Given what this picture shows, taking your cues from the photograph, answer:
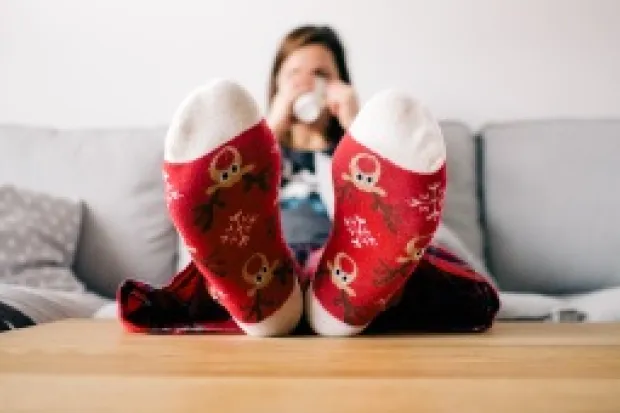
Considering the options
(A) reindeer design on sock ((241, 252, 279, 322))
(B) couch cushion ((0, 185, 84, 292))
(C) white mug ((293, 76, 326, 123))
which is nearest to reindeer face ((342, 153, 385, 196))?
(A) reindeer design on sock ((241, 252, 279, 322))

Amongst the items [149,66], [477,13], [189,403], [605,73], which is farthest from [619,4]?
[189,403]

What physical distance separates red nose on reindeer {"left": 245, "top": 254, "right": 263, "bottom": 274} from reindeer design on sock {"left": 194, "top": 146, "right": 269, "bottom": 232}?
0.18ft

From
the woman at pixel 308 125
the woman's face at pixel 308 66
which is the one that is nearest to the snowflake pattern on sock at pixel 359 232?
the woman at pixel 308 125

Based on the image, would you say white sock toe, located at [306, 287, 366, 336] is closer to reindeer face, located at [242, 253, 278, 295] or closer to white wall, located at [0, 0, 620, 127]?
reindeer face, located at [242, 253, 278, 295]

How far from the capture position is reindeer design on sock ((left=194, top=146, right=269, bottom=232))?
63cm

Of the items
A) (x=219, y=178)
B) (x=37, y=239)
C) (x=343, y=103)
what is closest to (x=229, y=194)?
(x=219, y=178)

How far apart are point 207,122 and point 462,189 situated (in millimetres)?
885

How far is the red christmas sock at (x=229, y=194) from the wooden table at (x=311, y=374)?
0.05m

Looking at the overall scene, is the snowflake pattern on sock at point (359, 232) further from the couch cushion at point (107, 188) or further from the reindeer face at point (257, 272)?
the couch cushion at point (107, 188)

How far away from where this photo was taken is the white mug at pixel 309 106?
3.94 feet

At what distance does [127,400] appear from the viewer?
0.43 metres

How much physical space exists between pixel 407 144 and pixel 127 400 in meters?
0.33

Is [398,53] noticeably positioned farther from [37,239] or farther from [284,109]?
[37,239]

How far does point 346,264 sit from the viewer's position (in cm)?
69
